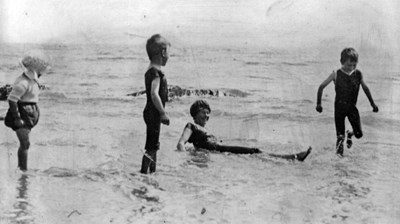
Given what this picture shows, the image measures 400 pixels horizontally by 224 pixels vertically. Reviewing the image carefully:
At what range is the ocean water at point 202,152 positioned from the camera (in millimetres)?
2654

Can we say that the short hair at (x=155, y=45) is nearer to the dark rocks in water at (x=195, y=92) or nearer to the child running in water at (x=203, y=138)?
the dark rocks in water at (x=195, y=92)


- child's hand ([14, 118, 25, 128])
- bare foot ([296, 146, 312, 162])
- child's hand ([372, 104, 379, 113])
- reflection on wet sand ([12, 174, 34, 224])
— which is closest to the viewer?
reflection on wet sand ([12, 174, 34, 224])

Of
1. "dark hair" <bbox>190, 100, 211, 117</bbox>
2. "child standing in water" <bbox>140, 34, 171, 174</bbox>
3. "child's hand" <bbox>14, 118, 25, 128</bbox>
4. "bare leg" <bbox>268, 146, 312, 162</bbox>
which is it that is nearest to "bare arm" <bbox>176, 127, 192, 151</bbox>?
"dark hair" <bbox>190, 100, 211, 117</bbox>

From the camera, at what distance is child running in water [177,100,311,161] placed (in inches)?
116

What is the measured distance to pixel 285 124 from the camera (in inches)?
121

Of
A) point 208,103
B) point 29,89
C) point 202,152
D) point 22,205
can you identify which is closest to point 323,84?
point 208,103

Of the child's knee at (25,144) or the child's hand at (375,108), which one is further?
the child's hand at (375,108)

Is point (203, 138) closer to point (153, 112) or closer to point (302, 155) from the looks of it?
point (153, 112)

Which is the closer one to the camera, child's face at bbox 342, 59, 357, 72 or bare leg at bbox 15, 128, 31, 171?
bare leg at bbox 15, 128, 31, 171

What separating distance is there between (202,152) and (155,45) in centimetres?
64

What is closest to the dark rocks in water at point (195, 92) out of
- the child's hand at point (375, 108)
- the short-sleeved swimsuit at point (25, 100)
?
the short-sleeved swimsuit at point (25, 100)

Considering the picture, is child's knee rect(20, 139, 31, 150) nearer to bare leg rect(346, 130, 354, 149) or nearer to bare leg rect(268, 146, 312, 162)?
bare leg rect(268, 146, 312, 162)

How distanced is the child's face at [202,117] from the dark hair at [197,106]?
0.02 metres

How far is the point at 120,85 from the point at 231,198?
35.3 inches
